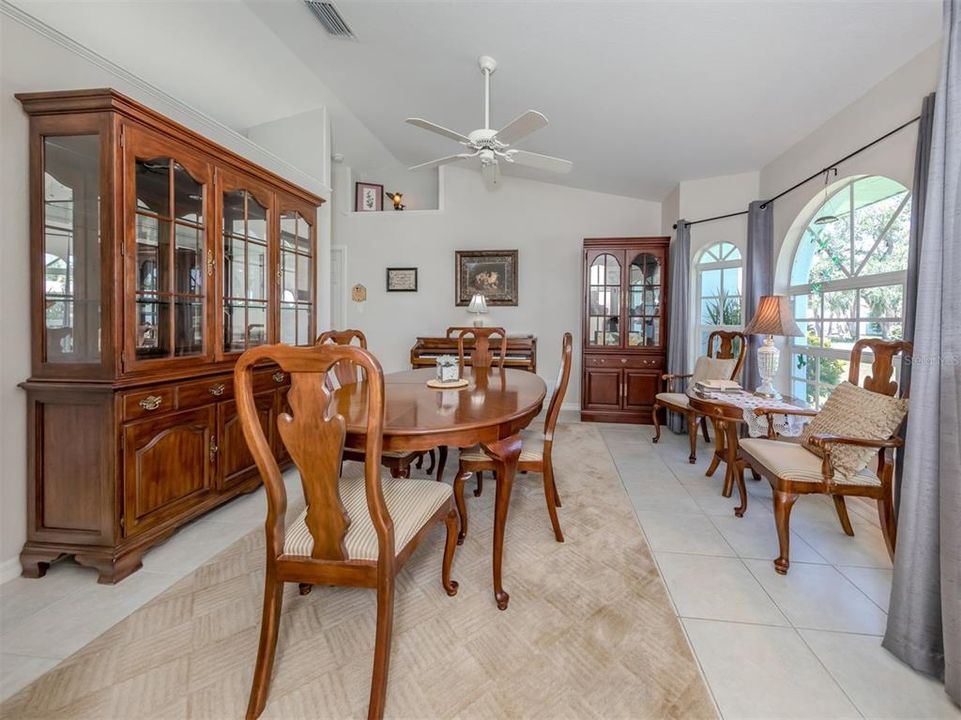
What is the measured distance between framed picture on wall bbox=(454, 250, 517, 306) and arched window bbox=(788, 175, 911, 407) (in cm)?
285

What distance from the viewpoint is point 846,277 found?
2.86 m

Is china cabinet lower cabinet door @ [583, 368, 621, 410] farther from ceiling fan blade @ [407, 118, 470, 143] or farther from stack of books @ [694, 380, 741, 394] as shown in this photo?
ceiling fan blade @ [407, 118, 470, 143]

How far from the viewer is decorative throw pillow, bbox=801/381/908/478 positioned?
1.80 meters

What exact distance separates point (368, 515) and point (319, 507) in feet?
0.72

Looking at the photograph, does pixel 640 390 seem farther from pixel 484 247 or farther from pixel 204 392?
pixel 204 392

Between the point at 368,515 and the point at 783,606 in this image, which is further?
the point at 783,606

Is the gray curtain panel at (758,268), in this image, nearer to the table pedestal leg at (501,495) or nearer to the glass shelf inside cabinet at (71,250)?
the table pedestal leg at (501,495)

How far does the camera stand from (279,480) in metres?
1.19

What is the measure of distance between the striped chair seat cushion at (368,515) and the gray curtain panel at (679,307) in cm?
346

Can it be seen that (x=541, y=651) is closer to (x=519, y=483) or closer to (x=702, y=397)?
(x=519, y=483)

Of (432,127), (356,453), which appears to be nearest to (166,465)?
(356,453)

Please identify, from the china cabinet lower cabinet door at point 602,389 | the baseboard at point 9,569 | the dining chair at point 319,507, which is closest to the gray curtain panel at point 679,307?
the china cabinet lower cabinet door at point 602,389

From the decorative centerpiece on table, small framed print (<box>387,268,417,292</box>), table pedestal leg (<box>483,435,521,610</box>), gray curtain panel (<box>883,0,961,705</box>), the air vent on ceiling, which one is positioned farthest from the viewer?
small framed print (<box>387,268,417,292</box>)

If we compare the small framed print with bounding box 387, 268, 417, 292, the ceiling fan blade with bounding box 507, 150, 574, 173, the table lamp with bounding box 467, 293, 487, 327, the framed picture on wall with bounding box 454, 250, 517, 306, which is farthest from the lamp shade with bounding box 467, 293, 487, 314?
the ceiling fan blade with bounding box 507, 150, 574, 173
